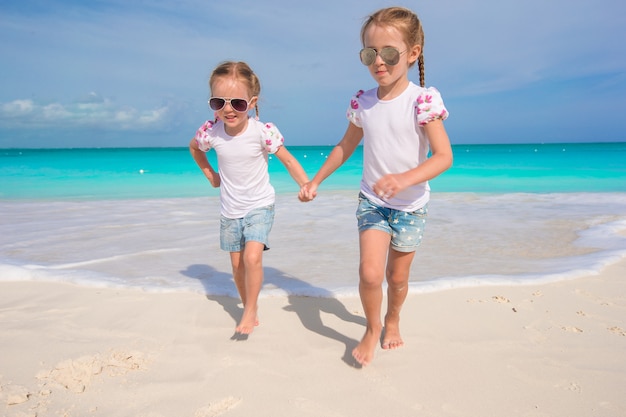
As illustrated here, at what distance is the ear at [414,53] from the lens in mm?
2816

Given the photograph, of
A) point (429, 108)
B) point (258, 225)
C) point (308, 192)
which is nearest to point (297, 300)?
point (258, 225)

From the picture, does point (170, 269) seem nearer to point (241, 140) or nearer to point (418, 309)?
point (241, 140)

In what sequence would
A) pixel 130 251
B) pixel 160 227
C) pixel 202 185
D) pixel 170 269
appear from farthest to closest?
pixel 202 185, pixel 160 227, pixel 130 251, pixel 170 269

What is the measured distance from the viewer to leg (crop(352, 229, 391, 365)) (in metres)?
2.71

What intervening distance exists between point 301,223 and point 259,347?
4308mm

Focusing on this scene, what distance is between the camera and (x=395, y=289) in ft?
9.98

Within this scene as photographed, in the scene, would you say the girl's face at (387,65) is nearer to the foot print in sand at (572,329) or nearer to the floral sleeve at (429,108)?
the floral sleeve at (429,108)

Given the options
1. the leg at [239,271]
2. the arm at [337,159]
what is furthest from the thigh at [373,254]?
the leg at [239,271]

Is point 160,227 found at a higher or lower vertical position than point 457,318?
lower

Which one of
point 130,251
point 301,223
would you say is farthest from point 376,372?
point 301,223

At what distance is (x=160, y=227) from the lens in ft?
23.4

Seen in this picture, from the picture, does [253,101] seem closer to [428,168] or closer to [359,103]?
[359,103]

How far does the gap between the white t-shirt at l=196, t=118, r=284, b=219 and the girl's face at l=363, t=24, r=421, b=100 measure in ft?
3.09

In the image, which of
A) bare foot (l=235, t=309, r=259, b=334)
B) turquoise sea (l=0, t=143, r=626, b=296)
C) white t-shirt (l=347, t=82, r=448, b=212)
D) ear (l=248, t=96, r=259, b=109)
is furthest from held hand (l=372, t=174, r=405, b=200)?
turquoise sea (l=0, t=143, r=626, b=296)
